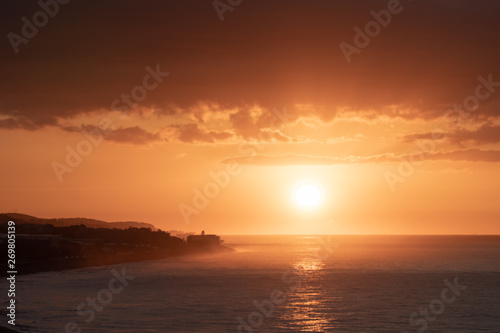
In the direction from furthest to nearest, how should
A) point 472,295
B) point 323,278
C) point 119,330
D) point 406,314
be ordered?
point 323,278 < point 472,295 < point 406,314 < point 119,330

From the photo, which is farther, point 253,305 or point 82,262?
point 82,262

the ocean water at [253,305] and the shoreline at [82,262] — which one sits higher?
the shoreline at [82,262]

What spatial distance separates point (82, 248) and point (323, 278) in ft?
232

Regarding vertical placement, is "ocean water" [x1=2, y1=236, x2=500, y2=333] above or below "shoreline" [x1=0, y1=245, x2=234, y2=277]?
below

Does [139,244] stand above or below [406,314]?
above

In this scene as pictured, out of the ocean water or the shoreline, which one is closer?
the ocean water

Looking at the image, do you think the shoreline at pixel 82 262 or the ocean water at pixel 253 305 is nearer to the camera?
the ocean water at pixel 253 305

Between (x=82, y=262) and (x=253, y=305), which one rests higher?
(x=82, y=262)

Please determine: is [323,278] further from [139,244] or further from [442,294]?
[139,244]

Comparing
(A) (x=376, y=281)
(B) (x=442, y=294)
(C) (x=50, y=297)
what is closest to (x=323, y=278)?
(A) (x=376, y=281)

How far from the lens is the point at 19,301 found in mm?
58344

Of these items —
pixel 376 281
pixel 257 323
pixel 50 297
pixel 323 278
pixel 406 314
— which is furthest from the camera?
pixel 323 278

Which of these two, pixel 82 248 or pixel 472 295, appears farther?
pixel 82 248

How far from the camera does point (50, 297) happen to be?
206ft
